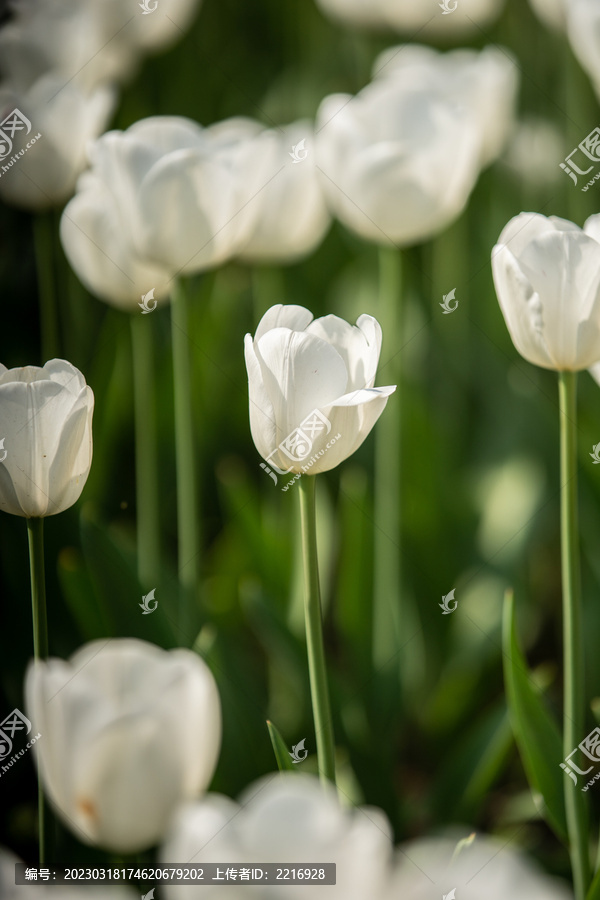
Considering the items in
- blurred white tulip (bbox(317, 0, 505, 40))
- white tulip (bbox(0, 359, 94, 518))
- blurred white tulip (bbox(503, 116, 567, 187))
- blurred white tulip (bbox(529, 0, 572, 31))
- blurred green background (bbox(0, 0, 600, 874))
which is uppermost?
blurred white tulip (bbox(317, 0, 505, 40))

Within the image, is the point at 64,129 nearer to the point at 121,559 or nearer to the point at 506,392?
the point at 121,559

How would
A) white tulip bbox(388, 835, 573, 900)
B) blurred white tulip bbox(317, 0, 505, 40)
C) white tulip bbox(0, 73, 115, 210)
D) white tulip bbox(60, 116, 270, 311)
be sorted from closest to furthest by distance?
1. white tulip bbox(388, 835, 573, 900)
2. white tulip bbox(60, 116, 270, 311)
3. white tulip bbox(0, 73, 115, 210)
4. blurred white tulip bbox(317, 0, 505, 40)

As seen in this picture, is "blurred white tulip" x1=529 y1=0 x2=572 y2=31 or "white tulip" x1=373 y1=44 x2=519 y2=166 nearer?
"white tulip" x1=373 y1=44 x2=519 y2=166

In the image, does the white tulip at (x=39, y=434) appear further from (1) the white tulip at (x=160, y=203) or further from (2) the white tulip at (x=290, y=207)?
(2) the white tulip at (x=290, y=207)

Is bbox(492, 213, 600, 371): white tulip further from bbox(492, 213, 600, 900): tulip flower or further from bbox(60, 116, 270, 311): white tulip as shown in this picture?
bbox(60, 116, 270, 311): white tulip

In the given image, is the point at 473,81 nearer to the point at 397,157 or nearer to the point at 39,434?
the point at 397,157

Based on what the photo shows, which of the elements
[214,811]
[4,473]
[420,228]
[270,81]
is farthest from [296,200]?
[270,81]

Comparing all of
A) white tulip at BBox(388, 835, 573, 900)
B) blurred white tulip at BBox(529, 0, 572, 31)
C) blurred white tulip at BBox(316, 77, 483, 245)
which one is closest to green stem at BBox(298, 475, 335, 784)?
white tulip at BBox(388, 835, 573, 900)
